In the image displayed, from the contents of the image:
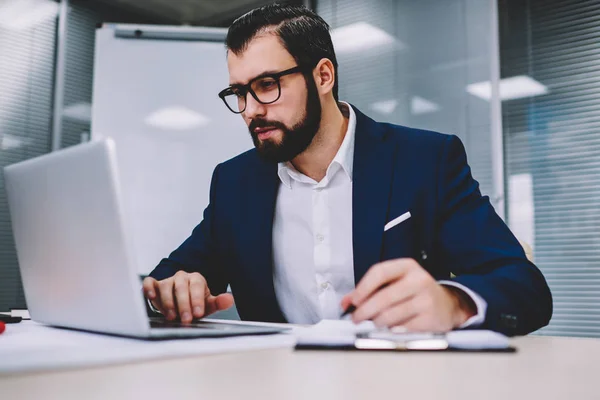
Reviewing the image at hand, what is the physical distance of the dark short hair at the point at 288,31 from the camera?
58.4 inches

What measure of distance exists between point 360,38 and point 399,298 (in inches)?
133

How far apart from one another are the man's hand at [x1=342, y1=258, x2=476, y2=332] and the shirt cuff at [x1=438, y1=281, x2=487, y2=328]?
88mm

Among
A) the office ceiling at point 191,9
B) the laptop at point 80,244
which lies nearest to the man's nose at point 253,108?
the laptop at point 80,244

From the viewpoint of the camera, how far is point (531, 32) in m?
3.30

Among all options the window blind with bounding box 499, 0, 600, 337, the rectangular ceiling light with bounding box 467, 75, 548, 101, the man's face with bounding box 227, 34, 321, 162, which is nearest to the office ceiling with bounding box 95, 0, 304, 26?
the rectangular ceiling light with bounding box 467, 75, 548, 101

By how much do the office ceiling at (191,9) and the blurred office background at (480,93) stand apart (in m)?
0.46

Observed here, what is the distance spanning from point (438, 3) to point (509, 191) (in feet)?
4.29

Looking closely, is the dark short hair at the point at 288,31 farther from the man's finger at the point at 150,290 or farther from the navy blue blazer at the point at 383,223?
the man's finger at the point at 150,290

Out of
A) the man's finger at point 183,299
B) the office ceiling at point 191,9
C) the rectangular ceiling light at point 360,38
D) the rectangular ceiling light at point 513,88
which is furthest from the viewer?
the office ceiling at point 191,9

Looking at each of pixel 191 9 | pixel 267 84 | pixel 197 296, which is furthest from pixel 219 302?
pixel 191 9

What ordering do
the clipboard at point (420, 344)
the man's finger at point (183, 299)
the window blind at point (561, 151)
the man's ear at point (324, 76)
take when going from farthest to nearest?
the window blind at point (561, 151) → the man's ear at point (324, 76) → the man's finger at point (183, 299) → the clipboard at point (420, 344)

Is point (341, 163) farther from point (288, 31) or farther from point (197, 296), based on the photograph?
point (197, 296)

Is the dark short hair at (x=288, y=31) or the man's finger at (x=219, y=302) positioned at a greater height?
the dark short hair at (x=288, y=31)

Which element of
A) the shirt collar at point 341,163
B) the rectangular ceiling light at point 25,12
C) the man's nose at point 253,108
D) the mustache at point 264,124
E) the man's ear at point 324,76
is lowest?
the shirt collar at point 341,163
